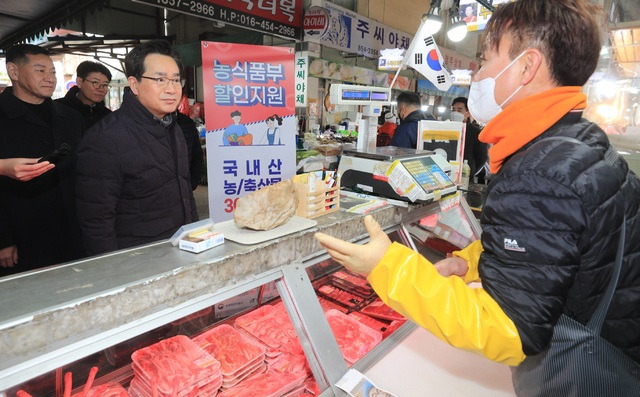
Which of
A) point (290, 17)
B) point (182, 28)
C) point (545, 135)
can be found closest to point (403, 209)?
point (545, 135)

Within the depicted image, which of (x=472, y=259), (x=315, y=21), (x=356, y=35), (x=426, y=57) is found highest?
(x=356, y=35)

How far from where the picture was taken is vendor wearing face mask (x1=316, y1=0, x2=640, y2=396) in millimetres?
947

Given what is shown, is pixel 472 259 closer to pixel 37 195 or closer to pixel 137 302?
pixel 137 302

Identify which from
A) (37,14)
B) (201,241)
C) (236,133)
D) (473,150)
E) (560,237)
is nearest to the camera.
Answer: (560,237)

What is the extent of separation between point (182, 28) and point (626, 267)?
1374 cm

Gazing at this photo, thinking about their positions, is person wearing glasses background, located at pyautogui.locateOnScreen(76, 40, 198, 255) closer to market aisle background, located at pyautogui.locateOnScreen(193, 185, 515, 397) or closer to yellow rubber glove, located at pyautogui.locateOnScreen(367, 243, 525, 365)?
market aisle background, located at pyautogui.locateOnScreen(193, 185, 515, 397)

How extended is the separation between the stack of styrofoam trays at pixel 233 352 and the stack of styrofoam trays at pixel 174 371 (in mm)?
67

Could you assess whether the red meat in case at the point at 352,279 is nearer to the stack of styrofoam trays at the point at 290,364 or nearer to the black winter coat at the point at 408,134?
the stack of styrofoam trays at the point at 290,364

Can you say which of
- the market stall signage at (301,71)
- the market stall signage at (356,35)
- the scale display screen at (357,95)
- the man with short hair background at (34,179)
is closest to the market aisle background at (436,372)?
the scale display screen at (357,95)

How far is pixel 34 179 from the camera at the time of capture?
285cm

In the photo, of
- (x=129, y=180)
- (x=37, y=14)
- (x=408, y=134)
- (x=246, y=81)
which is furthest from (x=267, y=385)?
(x=37, y=14)

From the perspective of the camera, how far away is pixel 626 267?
106 cm

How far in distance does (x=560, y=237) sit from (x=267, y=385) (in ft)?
4.07

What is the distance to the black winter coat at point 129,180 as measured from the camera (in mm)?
2094
